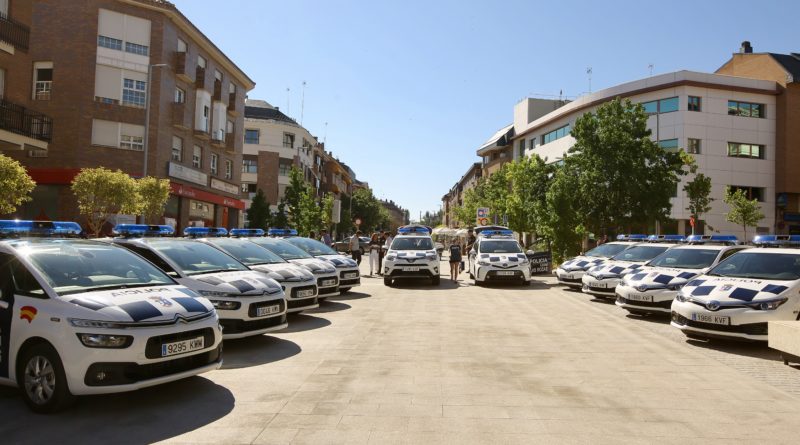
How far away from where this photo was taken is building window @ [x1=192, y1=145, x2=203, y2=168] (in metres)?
33.8

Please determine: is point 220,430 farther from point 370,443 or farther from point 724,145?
point 724,145

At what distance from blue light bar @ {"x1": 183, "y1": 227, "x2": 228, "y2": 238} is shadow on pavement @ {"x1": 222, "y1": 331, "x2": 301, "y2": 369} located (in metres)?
3.49

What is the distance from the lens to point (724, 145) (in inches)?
1519

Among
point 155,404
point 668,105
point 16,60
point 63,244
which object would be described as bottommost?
point 155,404

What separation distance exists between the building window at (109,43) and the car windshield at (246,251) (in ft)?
72.5

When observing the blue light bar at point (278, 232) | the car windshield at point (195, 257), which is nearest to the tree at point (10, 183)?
the blue light bar at point (278, 232)

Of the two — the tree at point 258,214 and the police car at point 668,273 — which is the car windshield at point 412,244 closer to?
the police car at point 668,273

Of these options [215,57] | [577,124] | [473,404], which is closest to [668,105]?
[577,124]

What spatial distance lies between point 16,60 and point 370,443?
20.1 metres

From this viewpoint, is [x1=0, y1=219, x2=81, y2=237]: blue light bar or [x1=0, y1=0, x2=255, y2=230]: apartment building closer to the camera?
[x1=0, y1=219, x2=81, y2=237]: blue light bar

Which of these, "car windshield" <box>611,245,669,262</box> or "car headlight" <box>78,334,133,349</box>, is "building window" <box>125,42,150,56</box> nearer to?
"car windshield" <box>611,245,669,262</box>

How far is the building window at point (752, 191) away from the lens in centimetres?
3931

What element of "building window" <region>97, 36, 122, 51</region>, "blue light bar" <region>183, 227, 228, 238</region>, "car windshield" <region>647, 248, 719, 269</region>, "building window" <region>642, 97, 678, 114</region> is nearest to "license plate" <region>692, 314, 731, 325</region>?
"car windshield" <region>647, 248, 719, 269</region>

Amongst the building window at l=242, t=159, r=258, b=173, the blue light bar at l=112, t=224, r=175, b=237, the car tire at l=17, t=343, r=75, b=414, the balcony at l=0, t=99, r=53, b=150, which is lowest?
the car tire at l=17, t=343, r=75, b=414
